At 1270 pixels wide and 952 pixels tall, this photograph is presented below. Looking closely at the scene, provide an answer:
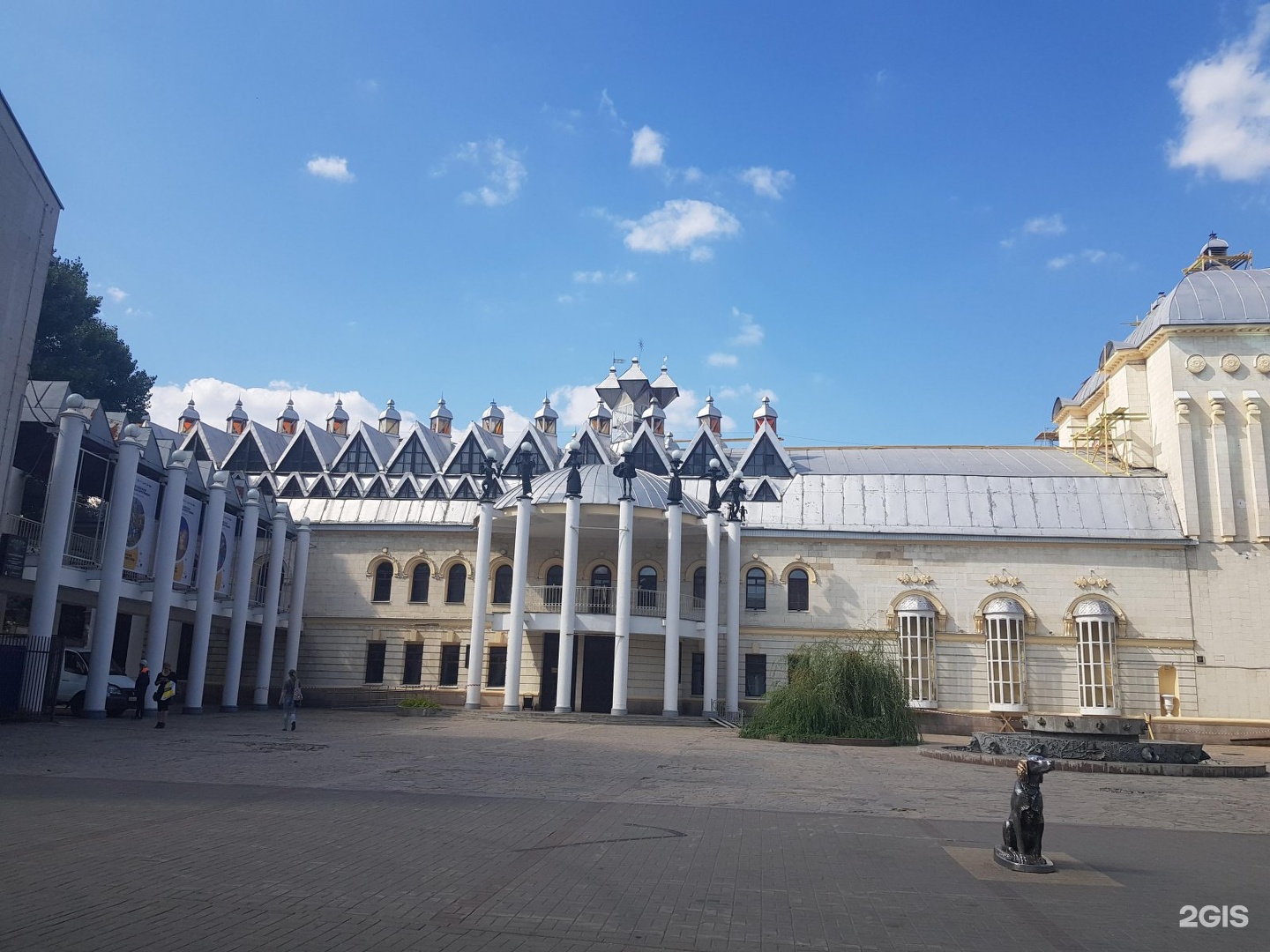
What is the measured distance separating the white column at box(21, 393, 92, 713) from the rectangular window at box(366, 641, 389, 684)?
1690cm

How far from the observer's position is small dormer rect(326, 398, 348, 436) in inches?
2442

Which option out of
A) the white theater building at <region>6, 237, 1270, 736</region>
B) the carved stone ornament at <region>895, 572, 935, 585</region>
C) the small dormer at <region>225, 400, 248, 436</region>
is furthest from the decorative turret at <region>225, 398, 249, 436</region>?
the carved stone ornament at <region>895, 572, 935, 585</region>

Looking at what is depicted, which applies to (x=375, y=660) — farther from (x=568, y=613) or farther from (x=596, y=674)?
(x=568, y=613)

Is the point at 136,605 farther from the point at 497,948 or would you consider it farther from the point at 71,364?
the point at 497,948

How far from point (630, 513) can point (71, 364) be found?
1055 inches

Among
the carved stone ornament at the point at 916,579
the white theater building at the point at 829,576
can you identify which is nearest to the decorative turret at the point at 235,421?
the white theater building at the point at 829,576

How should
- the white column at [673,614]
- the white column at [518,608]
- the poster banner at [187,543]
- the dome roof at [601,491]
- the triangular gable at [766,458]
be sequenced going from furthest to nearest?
the triangular gable at [766,458] → the dome roof at [601,491] → the white column at [518,608] → the white column at [673,614] → the poster banner at [187,543]

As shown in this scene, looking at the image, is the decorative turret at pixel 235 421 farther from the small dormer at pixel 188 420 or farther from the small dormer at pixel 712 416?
the small dormer at pixel 712 416

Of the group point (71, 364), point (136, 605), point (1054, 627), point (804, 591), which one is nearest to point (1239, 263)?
point (1054, 627)

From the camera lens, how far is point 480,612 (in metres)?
36.8

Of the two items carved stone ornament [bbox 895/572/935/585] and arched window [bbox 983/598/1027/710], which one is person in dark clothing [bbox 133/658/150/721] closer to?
carved stone ornament [bbox 895/572/935/585]

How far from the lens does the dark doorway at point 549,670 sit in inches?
1551

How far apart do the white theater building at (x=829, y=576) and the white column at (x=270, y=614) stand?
12 cm

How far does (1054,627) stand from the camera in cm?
3788
